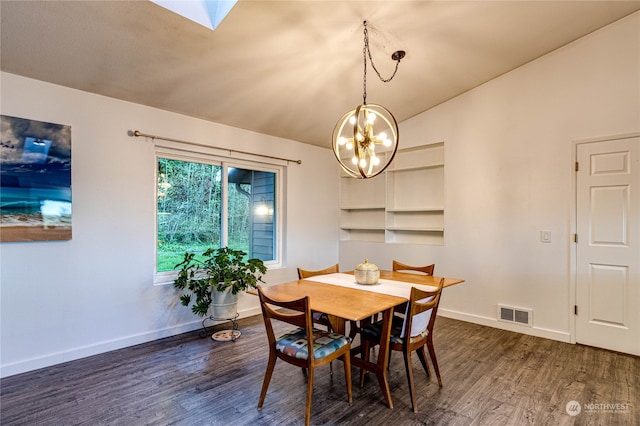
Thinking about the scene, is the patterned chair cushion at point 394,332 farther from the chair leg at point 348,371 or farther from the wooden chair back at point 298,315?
the wooden chair back at point 298,315

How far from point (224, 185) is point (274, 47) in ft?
5.82

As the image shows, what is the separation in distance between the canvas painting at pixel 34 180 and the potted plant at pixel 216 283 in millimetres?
1062

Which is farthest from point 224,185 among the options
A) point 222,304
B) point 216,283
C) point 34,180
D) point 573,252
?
point 573,252

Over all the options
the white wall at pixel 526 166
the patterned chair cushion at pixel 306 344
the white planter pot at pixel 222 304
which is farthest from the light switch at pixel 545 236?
the white planter pot at pixel 222 304

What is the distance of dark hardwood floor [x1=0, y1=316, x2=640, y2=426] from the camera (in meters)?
2.04

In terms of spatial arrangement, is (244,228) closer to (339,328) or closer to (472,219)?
(339,328)

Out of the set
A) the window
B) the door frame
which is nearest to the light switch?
the door frame

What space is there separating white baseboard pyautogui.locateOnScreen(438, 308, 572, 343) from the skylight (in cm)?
393

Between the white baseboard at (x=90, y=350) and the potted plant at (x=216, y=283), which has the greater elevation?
the potted plant at (x=216, y=283)

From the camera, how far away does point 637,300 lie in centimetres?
298

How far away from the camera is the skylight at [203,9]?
7.28 feet

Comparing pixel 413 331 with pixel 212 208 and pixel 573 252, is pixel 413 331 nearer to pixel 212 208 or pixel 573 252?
pixel 573 252

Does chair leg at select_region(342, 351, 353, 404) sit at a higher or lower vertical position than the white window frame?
lower

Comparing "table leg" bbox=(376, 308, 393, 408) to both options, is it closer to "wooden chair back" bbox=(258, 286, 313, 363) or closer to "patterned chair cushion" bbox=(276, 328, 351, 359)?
"patterned chair cushion" bbox=(276, 328, 351, 359)
